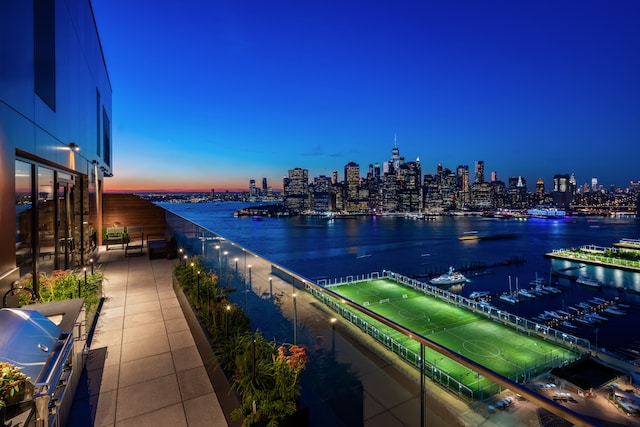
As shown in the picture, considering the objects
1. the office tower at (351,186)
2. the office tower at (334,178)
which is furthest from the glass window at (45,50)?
the office tower at (334,178)

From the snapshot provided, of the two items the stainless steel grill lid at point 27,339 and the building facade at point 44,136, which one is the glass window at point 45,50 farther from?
the stainless steel grill lid at point 27,339

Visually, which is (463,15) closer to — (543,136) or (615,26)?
(615,26)

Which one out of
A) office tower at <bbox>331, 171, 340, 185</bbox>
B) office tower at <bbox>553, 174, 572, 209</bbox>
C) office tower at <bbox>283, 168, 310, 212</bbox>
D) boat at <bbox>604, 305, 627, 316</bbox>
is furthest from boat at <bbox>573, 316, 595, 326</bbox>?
office tower at <bbox>553, 174, 572, 209</bbox>

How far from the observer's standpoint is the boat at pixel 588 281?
47.7m

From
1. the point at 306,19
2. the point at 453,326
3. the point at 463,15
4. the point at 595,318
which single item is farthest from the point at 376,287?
the point at 463,15

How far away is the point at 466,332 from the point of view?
29.8 metres

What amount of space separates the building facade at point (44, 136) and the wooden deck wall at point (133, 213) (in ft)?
14.4

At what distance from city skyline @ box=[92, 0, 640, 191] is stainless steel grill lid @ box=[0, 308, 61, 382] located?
1348 centimetres

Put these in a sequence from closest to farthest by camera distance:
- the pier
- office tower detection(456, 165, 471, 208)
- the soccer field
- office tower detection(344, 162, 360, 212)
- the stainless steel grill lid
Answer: the stainless steel grill lid, the soccer field, the pier, office tower detection(344, 162, 360, 212), office tower detection(456, 165, 471, 208)

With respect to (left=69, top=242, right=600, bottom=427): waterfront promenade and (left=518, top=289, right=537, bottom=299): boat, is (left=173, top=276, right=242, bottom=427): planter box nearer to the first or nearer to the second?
(left=69, top=242, right=600, bottom=427): waterfront promenade

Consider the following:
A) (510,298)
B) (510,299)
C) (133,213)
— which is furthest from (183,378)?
(510,298)

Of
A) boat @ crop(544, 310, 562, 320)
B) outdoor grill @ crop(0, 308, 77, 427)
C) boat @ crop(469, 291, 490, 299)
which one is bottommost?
boat @ crop(544, 310, 562, 320)

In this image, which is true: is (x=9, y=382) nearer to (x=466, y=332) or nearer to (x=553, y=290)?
(x=466, y=332)

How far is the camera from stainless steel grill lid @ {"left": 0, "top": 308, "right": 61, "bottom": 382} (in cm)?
189
